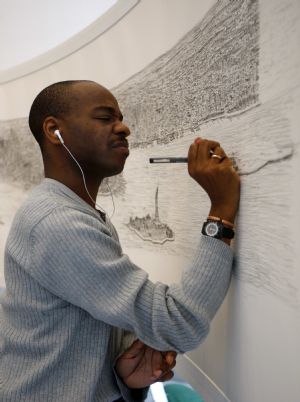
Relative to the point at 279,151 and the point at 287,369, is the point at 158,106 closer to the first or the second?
the point at 279,151

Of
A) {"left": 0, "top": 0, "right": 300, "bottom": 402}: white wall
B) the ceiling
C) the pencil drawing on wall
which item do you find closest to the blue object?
{"left": 0, "top": 0, "right": 300, "bottom": 402}: white wall

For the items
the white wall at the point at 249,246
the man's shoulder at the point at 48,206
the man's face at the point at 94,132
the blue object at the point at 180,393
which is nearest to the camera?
the white wall at the point at 249,246

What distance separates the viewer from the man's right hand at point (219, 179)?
0.60 m

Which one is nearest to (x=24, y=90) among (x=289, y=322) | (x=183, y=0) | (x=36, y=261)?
(x=183, y=0)

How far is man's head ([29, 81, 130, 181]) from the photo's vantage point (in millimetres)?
709

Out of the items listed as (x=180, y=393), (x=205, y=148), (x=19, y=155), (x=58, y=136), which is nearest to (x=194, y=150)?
(x=205, y=148)

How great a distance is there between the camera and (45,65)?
1.28 meters

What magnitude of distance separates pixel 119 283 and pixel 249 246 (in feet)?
0.75

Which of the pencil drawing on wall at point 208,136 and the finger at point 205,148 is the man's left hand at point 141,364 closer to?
the pencil drawing on wall at point 208,136

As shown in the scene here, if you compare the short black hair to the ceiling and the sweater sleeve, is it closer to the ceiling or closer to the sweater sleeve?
the sweater sleeve

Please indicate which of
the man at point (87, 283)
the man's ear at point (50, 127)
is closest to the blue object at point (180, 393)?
the man at point (87, 283)

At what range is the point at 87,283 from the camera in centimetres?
55

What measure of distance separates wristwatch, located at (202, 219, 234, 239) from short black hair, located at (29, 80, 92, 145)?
0.37 m

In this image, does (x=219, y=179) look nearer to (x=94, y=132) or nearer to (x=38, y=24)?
(x=94, y=132)
